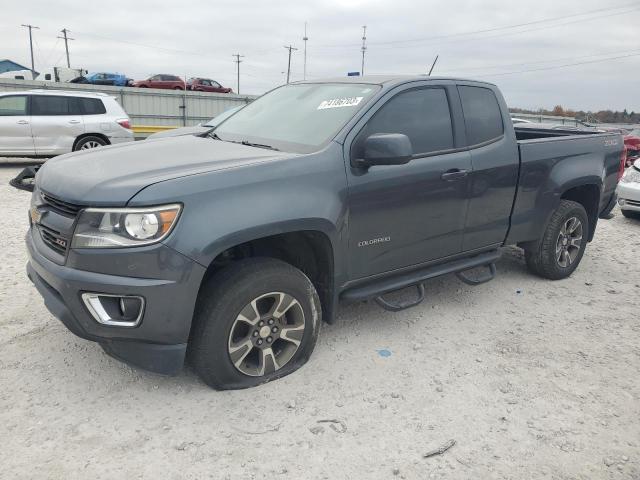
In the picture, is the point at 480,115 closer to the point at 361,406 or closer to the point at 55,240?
the point at 361,406

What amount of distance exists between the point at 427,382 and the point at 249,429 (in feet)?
3.76

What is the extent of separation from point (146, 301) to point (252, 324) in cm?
63

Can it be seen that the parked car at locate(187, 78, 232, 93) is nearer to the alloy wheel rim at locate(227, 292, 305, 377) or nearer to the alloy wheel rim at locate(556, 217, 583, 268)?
the alloy wheel rim at locate(556, 217, 583, 268)

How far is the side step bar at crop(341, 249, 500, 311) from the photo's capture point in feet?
11.3

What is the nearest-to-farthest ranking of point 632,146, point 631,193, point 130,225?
point 130,225 < point 631,193 < point 632,146

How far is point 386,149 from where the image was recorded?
3.08 metres

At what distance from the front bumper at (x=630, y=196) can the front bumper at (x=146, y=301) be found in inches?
309

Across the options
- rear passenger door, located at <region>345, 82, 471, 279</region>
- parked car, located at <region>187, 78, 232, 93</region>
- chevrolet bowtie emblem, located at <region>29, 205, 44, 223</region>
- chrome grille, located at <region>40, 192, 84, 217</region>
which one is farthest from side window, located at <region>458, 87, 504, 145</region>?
parked car, located at <region>187, 78, 232, 93</region>

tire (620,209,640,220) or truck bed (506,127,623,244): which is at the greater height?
truck bed (506,127,623,244)

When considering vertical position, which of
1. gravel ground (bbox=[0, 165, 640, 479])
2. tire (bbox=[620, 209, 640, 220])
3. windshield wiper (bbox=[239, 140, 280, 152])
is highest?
windshield wiper (bbox=[239, 140, 280, 152])

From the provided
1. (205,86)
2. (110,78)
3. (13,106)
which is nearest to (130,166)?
(13,106)

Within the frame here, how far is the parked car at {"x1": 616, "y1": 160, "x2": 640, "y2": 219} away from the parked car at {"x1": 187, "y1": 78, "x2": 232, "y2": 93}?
24.0 meters

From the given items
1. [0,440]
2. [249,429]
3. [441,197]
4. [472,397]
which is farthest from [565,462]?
[0,440]

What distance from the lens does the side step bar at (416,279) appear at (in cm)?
345
